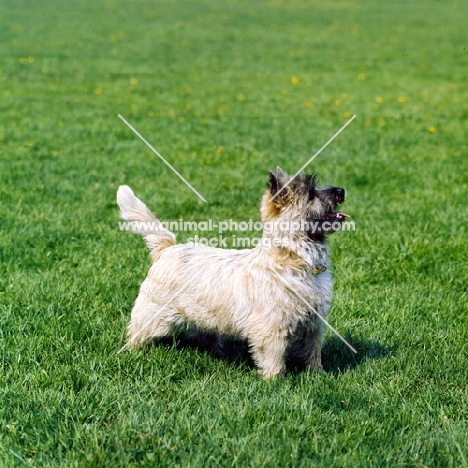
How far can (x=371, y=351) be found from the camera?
424 centimetres

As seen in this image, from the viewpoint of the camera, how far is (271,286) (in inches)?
150

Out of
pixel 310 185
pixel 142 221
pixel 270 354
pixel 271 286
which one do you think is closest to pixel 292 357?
pixel 270 354

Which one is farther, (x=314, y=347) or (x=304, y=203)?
(x=314, y=347)

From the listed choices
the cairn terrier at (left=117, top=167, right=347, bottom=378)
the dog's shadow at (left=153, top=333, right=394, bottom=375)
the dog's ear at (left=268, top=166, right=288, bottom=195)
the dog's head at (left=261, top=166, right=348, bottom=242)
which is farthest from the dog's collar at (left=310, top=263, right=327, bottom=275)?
the dog's shadow at (left=153, top=333, right=394, bottom=375)

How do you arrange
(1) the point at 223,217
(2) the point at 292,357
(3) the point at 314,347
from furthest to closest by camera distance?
1. (1) the point at 223,217
2. (2) the point at 292,357
3. (3) the point at 314,347

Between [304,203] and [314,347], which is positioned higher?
[304,203]

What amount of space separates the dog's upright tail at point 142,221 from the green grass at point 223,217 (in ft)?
2.11

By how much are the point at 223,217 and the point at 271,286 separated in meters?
3.21

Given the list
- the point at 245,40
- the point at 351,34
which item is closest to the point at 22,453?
the point at 245,40

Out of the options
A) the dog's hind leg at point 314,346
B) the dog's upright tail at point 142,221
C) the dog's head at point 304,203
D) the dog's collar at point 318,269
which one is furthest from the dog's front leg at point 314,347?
the dog's upright tail at point 142,221

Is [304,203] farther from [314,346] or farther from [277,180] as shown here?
[314,346]

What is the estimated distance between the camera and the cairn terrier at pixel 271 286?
3793mm

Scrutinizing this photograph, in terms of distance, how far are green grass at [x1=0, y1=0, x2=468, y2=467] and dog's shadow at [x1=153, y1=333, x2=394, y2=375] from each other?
0.07 feet

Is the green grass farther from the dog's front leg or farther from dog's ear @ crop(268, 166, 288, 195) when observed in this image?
dog's ear @ crop(268, 166, 288, 195)
